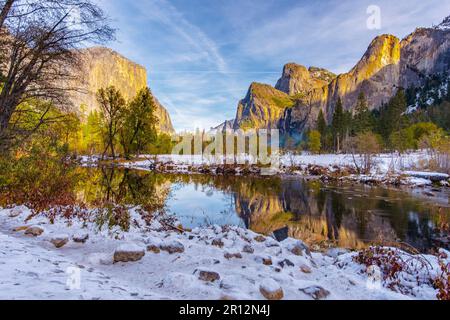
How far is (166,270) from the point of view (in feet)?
12.0

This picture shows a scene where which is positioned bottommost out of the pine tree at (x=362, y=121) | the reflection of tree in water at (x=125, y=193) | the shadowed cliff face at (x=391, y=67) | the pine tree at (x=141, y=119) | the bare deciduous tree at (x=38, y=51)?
the reflection of tree in water at (x=125, y=193)

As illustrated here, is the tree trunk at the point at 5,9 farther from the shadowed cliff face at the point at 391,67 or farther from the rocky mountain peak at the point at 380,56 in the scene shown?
the rocky mountain peak at the point at 380,56

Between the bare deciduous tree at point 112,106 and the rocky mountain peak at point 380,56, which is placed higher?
the rocky mountain peak at point 380,56

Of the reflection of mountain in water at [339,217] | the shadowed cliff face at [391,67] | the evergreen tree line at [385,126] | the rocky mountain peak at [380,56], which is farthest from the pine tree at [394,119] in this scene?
the rocky mountain peak at [380,56]

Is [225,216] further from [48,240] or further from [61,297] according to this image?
[61,297]

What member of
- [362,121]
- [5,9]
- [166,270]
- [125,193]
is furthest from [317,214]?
[362,121]

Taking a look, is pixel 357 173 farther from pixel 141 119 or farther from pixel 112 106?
pixel 112 106

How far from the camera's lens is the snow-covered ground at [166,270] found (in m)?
2.71

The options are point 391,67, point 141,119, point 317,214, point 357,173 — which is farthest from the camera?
point 391,67

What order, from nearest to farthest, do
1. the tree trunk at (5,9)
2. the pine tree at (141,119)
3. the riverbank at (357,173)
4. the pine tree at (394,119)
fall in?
the tree trunk at (5,9) < the riverbank at (357,173) < the pine tree at (141,119) < the pine tree at (394,119)

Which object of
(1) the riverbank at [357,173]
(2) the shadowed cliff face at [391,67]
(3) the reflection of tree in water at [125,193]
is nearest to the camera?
(3) the reflection of tree in water at [125,193]

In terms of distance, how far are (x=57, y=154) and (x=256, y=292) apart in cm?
862

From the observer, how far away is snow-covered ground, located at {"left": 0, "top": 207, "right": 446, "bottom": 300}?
8.88 ft

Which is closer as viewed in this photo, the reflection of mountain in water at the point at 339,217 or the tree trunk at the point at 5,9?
the tree trunk at the point at 5,9
